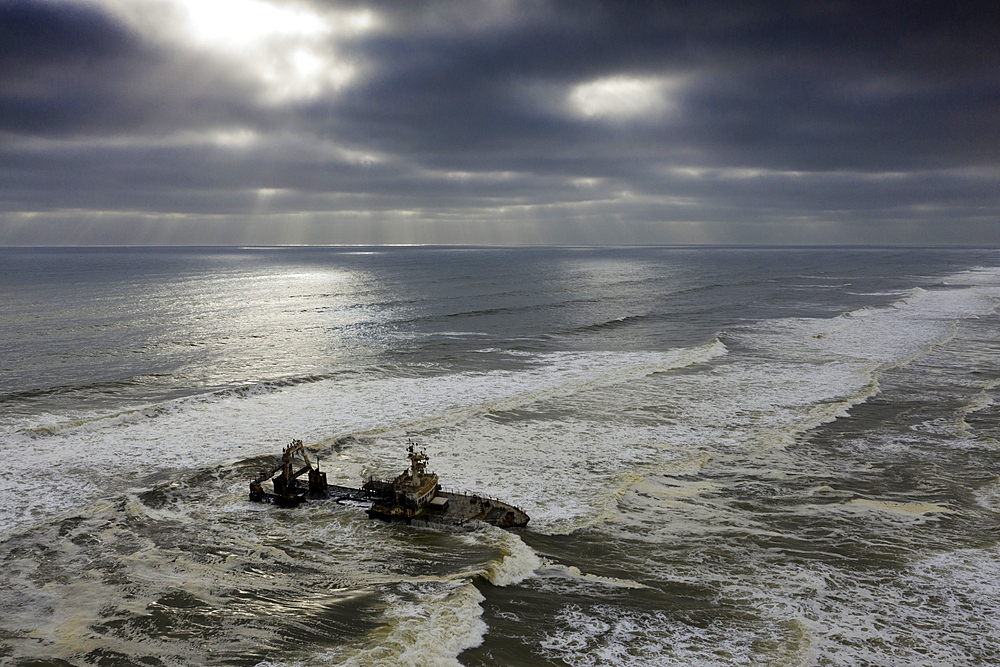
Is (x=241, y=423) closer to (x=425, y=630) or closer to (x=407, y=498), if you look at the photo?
(x=407, y=498)

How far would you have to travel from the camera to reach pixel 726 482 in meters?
27.3

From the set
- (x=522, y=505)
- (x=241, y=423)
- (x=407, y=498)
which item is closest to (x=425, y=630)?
(x=407, y=498)

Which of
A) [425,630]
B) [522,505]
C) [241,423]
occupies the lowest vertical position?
[425,630]

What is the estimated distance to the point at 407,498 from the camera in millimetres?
23406

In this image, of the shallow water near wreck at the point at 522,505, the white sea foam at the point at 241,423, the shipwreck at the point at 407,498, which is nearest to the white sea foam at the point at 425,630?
the shallow water near wreck at the point at 522,505

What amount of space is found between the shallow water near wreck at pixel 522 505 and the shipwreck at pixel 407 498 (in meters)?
0.57

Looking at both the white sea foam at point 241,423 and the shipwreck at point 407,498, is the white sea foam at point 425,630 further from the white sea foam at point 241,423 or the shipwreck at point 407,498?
the white sea foam at point 241,423

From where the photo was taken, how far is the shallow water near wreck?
1720cm

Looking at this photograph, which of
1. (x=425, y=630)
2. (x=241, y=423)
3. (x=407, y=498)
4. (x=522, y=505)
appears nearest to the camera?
(x=425, y=630)

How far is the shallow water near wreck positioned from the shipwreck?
0.57m

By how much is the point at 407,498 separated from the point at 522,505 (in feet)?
16.4

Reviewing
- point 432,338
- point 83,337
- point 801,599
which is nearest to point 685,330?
point 432,338

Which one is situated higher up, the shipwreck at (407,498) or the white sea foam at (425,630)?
the shipwreck at (407,498)

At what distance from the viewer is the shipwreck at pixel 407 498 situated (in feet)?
76.7
